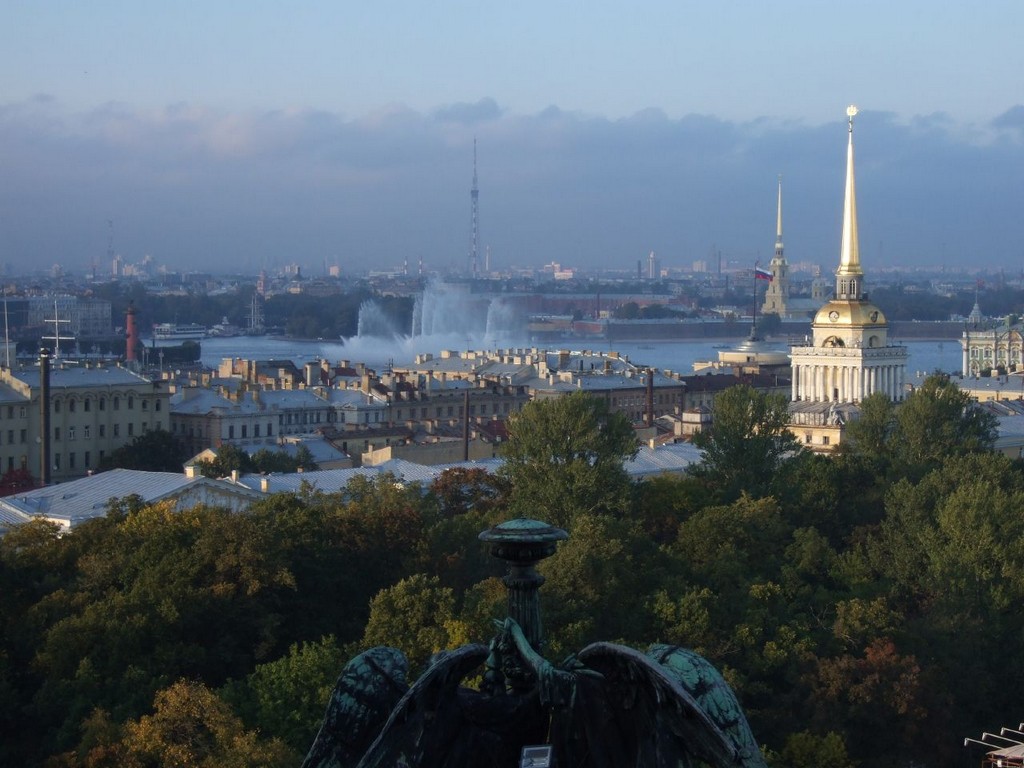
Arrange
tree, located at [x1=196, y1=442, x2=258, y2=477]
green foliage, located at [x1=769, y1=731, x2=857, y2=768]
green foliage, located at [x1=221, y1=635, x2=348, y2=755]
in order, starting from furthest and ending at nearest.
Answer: tree, located at [x1=196, y1=442, x2=258, y2=477] < green foliage, located at [x1=769, y1=731, x2=857, y2=768] < green foliage, located at [x1=221, y1=635, x2=348, y2=755]

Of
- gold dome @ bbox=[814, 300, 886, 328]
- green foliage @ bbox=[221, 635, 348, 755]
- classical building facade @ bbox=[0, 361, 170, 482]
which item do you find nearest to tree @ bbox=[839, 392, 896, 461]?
classical building facade @ bbox=[0, 361, 170, 482]

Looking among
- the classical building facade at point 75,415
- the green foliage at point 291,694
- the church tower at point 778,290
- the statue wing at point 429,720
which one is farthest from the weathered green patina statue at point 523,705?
the church tower at point 778,290

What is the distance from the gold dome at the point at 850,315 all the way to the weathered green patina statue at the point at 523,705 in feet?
136

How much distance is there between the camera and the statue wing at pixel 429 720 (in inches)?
235

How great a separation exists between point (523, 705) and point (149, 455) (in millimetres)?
31563

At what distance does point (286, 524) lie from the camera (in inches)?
787

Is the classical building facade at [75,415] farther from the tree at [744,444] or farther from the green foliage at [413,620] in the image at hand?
the green foliage at [413,620]

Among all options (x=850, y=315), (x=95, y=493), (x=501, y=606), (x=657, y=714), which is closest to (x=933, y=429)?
(x=95, y=493)

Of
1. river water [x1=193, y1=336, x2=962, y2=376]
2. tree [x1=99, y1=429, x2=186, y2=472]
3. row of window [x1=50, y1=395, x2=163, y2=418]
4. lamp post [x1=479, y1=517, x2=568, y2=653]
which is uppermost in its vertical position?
lamp post [x1=479, y1=517, x2=568, y2=653]

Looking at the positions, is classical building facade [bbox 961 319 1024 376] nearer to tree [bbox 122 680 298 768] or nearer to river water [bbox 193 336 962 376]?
river water [bbox 193 336 962 376]

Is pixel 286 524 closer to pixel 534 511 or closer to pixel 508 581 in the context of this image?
pixel 534 511

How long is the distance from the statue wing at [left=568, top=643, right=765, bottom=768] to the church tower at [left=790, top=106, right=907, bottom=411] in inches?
1558

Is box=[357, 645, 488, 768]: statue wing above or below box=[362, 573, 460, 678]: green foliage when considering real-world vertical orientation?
above

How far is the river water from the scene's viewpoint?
10906 centimetres
